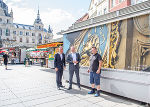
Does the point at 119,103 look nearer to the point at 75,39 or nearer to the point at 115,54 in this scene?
the point at 115,54

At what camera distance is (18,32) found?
2926 inches

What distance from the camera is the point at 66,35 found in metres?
7.44

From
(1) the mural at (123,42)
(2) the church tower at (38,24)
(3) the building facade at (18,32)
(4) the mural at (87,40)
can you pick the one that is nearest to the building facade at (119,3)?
(4) the mural at (87,40)

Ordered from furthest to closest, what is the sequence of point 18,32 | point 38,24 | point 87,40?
1. point 38,24
2. point 18,32
3. point 87,40

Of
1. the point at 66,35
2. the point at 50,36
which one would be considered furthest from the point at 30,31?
the point at 66,35

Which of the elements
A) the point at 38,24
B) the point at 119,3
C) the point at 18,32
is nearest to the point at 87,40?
the point at 119,3

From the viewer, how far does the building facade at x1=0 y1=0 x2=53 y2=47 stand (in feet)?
209

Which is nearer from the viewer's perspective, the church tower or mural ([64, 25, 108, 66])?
mural ([64, 25, 108, 66])

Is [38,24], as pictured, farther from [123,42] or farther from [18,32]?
[123,42]

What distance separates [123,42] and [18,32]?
79.1 metres

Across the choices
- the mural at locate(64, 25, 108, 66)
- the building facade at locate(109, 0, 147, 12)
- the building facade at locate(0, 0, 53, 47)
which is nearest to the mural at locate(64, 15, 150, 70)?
the mural at locate(64, 25, 108, 66)

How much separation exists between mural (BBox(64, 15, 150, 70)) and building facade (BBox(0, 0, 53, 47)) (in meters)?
53.9

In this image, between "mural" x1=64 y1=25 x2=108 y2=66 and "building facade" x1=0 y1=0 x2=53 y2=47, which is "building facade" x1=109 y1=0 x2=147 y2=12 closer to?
"mural" x1=64 y1=25 x2=108 y2=66

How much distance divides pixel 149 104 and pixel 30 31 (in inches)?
3304
